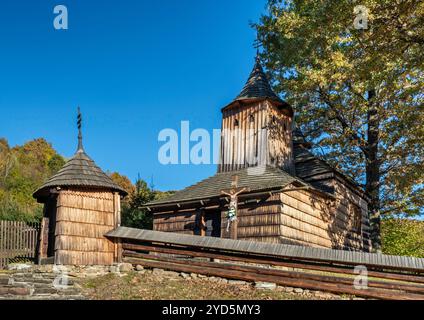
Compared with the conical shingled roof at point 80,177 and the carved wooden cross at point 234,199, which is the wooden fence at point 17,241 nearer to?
the conical shingled roof at point 80,177

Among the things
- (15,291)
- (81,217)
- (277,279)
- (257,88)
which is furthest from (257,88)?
(15,291)

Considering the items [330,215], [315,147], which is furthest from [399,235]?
[330,215]

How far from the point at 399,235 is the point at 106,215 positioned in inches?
1071

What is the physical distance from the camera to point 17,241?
19688 mm

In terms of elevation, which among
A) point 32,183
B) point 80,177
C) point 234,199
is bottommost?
point 234,199

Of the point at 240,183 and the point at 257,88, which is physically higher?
the point at 257,88

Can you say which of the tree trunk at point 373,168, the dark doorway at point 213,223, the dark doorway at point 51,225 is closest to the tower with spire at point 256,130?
the dark doorway at point 213,223

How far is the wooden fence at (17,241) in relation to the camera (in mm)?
19344

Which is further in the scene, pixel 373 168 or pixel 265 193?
pixel 373 168

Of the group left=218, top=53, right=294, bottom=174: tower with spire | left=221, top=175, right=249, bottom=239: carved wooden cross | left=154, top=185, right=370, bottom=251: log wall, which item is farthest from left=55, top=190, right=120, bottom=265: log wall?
left=218, top=53, right=294, bottom=174: tower with spire

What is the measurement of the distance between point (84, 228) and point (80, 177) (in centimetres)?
174

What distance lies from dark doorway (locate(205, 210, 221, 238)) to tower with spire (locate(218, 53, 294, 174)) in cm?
315

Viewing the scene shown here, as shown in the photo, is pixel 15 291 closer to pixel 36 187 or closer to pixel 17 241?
pixel 17 241

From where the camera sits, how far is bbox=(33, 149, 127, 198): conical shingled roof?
17.7 meters
